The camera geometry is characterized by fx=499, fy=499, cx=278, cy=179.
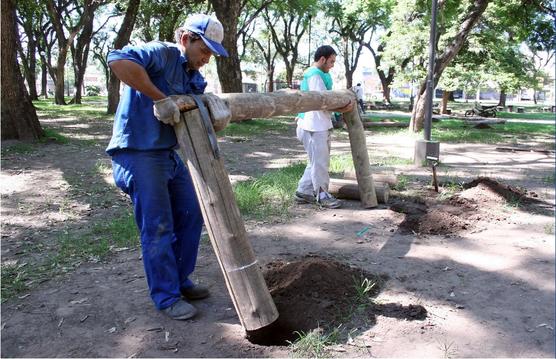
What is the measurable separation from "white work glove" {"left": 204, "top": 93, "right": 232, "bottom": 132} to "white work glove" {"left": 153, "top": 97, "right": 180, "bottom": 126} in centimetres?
24

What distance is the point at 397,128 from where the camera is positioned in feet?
53.4

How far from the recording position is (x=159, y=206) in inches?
117

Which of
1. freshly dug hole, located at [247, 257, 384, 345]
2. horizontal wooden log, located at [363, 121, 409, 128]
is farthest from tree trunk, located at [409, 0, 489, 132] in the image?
freshly dug hole, located at [247, 257, 384, 345]

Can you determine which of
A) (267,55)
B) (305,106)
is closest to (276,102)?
(305,106)

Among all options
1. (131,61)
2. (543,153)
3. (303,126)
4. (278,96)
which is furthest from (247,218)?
(543,153)

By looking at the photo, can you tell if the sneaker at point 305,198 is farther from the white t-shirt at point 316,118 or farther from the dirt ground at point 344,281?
the white t-shirt at point 316,118

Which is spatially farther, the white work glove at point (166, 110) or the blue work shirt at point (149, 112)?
the blue work shirt at point (149, 112)

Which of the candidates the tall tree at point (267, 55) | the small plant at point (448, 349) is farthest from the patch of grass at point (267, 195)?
the tall tree at point (267, 55)

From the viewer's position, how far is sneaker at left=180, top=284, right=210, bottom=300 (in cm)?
337

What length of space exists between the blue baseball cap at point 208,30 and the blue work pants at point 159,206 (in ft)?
2.26

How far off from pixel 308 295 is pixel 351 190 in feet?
9.87

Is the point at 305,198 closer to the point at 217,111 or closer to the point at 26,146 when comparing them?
the point at 217,111

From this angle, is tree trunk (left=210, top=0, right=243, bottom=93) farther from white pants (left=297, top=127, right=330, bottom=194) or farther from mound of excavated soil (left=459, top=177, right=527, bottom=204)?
mound of excavated soil (left=459, top=177, right=527, bottom=204)

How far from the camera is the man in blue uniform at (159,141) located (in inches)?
114
